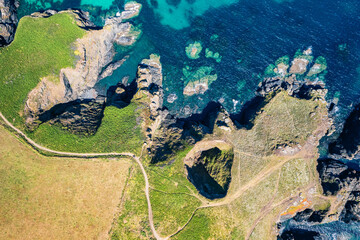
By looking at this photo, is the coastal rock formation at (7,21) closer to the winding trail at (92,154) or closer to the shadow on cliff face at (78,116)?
the winding trail at (92,154)

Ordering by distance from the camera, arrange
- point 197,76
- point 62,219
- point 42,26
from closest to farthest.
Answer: point 62,219, point 42,26, point 197,76

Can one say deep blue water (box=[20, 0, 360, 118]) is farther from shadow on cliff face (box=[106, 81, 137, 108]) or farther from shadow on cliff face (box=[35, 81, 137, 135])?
shadow on cliff face (box=[35, 81, 137, 135])

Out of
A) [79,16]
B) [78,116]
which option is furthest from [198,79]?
[79,16]

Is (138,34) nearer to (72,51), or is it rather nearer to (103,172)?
(72,51)

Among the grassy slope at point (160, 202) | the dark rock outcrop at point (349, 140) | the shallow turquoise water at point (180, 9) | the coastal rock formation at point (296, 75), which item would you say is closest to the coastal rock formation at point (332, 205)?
the dark rock outcrop at point (349, 140)

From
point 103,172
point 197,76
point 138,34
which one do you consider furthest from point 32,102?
point 197,76
